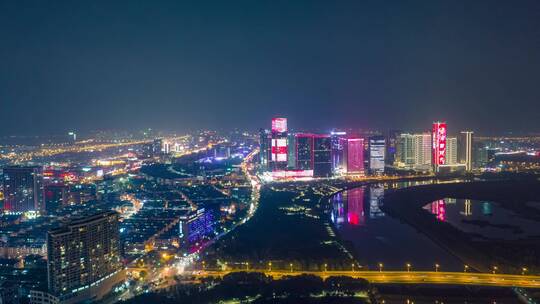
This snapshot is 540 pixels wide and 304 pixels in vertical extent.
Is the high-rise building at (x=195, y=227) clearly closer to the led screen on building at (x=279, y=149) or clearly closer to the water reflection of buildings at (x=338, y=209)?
the water reflection of buildings at (x=338, y=209)

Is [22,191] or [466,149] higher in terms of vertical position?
[466,149]

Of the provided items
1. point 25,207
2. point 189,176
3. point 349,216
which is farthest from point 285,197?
point 25,207

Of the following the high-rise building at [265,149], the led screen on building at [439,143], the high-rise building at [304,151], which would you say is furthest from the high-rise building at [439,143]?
the high-rise building at [265,149]

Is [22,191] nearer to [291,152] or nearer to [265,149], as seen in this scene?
[265,149]

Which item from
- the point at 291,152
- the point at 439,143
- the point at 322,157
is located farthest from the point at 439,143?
the point at 291,152

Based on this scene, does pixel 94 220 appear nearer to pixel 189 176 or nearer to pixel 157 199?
pixel 157 199

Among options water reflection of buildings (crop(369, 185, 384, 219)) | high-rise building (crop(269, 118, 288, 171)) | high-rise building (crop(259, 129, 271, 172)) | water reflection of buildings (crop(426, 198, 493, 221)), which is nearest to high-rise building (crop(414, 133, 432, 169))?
water reflection of buildings (crop(369, 185, 384, 219))
